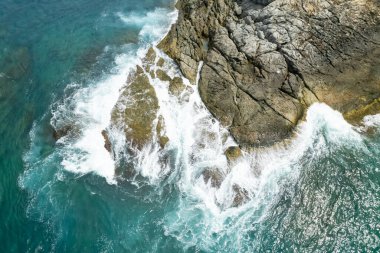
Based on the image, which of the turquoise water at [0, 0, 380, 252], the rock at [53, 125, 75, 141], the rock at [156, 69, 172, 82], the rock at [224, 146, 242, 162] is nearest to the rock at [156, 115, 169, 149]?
the turquoise water at [0, 0, 380, 252]

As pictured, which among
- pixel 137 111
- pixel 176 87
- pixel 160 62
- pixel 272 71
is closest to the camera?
pixel 272 71

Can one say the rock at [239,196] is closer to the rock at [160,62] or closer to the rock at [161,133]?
the rock at [161,133]

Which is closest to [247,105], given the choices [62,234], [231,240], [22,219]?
[231,240]

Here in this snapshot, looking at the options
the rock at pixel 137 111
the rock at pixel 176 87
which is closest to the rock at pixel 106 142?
the rock at pixel 137 111

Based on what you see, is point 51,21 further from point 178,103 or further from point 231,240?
point 231,240

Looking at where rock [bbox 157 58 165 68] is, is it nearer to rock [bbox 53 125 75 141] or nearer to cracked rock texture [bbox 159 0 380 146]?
cracked rock texture [bbox 159 0 380 146]

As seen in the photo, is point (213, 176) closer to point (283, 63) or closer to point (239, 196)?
point (239, 196)

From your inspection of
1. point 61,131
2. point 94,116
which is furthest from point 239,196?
point 61,131
